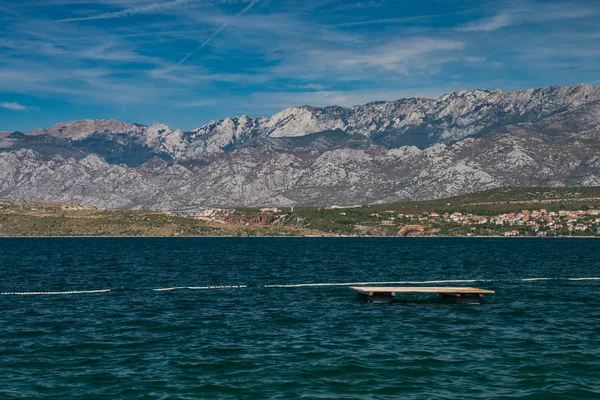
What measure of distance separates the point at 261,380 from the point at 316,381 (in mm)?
3101

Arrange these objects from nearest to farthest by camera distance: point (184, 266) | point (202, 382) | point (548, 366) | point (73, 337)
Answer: point (202, 382) → point (548, 366) → point (73, 337) → point (184, 266)

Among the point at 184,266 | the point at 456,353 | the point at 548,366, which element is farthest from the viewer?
the point at 184,266

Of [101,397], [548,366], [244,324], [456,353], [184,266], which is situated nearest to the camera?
[101,397]

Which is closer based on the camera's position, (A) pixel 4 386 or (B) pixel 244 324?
(A) pixel 4 386

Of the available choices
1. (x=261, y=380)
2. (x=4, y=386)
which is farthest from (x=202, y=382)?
(x=4, y=386)

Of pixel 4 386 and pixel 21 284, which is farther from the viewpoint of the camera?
pixel 21 284

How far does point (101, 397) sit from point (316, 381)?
458 inches

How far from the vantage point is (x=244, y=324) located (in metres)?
57.5

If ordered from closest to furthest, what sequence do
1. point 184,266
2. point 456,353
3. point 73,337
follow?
point 456,353 < point 73,337 < point 184,266

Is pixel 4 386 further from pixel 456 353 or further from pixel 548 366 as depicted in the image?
pixel 548 366

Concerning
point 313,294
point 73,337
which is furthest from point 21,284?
point 73,337

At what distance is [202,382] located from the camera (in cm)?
3834

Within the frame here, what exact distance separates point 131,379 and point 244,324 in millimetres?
19279

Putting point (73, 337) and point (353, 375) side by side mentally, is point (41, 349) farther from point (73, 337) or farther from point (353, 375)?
point (353, 375)
